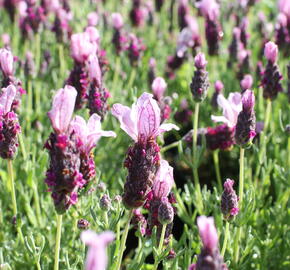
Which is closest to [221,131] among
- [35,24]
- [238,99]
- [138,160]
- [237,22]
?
[238,99]

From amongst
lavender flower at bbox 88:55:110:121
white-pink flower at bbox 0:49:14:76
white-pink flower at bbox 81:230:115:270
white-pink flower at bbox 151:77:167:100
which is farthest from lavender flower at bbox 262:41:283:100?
white-pink flower at bbox 81:230:115:270

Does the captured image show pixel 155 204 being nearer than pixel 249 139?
Yes

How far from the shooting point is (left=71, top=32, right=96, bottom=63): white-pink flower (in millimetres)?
2682

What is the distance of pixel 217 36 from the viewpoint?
3.73 metres

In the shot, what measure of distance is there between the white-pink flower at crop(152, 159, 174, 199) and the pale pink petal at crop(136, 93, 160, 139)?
0.55ft

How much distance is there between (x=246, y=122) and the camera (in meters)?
2.20

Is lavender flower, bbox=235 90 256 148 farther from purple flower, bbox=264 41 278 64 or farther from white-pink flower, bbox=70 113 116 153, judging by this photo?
white-pink flower, bbox=70 113 116 153

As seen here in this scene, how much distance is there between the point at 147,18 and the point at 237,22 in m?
0.87

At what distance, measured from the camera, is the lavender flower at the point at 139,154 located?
178 cm

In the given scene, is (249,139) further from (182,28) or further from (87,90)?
(182,28)

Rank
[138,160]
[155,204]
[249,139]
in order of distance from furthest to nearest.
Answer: [249,139] < [155,204] < [138,160]

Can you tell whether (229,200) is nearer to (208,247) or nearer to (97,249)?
(208,247)

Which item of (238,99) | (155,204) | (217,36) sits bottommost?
(155,204)

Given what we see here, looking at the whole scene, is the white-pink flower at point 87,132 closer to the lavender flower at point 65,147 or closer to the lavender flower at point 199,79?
the lavender flower at point 65,147
